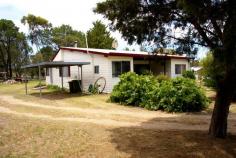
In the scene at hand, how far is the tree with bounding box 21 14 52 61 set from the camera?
61688mm

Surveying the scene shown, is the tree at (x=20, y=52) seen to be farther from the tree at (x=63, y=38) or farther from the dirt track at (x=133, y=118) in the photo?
the dirt track at (x=133, y=118)

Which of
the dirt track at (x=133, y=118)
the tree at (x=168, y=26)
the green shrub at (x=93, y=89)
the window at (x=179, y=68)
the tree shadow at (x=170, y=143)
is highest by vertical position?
the tree at (x=168, y=26)

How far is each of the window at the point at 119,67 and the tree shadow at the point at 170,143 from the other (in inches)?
514

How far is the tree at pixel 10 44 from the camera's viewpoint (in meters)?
59.3

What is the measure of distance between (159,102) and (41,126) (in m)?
6.25

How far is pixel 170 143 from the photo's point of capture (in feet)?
32.1

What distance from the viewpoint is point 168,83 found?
16.9 metres

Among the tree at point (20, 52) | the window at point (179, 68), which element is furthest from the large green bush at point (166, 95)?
the tree at point (20, 52)

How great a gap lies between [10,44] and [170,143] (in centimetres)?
5673

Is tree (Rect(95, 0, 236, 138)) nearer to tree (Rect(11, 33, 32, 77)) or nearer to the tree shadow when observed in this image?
the tree shadow

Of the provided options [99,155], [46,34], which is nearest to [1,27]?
[46,34]

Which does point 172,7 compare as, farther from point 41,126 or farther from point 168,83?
point 168,83

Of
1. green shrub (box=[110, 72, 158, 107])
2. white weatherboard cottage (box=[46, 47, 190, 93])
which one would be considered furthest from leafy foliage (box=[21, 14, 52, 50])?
green shrub (box=[110, 72, 158, 107])

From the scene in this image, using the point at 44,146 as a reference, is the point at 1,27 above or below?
above
